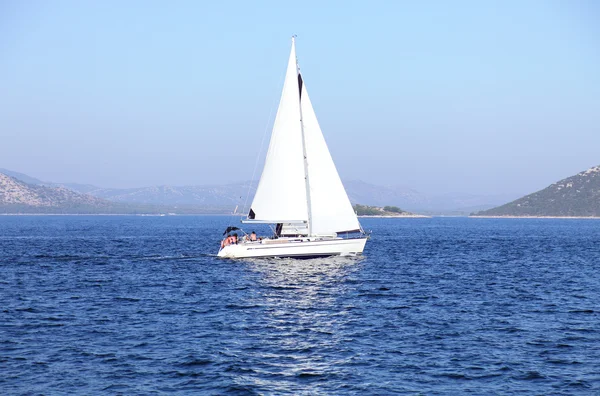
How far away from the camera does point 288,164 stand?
210ft

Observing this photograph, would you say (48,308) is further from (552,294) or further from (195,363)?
(552,294)

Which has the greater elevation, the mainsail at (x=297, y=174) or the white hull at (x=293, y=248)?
the mainsail at (x=297, y=174)

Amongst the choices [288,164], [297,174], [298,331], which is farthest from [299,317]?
[288,164]

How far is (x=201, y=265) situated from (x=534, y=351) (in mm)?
39907

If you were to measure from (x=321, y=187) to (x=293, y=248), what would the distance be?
6.08 meters

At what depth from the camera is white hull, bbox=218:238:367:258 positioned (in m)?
61.9

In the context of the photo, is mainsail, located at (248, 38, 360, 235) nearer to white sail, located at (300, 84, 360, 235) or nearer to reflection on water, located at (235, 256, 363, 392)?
white sail, located at (300, 84, 360, 235)

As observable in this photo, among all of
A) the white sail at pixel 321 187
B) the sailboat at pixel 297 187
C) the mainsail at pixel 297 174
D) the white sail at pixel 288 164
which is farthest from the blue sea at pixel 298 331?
the white sail at pixel 288 164

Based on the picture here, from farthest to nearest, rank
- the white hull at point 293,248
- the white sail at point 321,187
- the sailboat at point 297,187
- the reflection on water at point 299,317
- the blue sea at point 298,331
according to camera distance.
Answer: the white sail at point 321,187 → the sailboat at point 297,187 → the white hull at point 293,248 → the reflection on water at point 299,317 → the blue sea at point 298,331

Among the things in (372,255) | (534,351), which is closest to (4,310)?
(534,351)

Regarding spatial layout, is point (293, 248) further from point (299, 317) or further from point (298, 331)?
point (298, 331)

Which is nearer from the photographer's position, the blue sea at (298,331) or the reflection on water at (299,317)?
the blue sea at (298,331)

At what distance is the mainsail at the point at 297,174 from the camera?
63.6 meters

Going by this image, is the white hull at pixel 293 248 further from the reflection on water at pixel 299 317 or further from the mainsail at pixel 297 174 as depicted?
the mainsail at pixel 297 174
